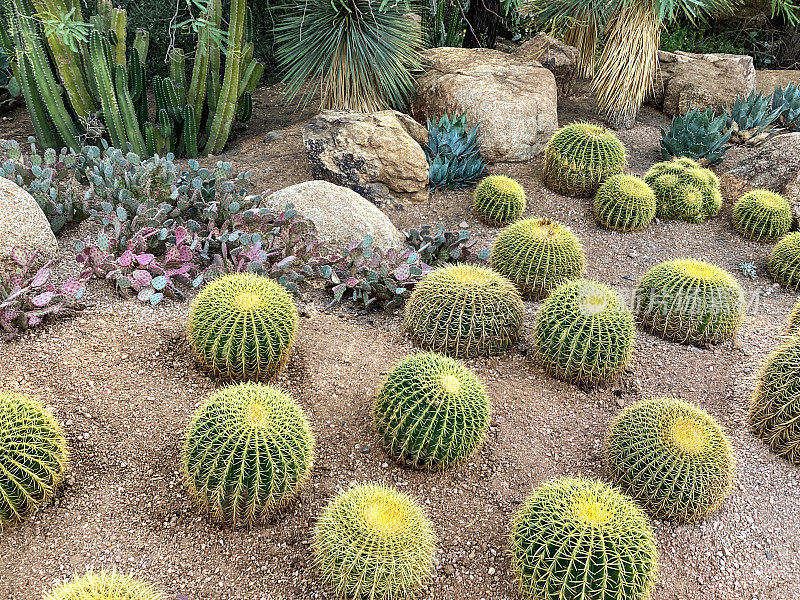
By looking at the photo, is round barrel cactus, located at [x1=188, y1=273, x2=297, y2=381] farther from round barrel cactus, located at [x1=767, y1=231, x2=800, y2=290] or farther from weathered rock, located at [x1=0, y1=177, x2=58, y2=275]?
round barrel cactus, located at [x1=767, y1=231, x2=800, y2=290]

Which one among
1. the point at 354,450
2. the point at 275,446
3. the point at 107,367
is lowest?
the point at 354,450

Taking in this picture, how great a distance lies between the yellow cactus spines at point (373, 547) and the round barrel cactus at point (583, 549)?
42 centimetres

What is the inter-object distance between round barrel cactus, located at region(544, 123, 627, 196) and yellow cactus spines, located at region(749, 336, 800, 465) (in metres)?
2.88

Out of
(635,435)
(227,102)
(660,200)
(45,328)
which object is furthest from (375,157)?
(635,435)

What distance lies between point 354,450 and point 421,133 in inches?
163

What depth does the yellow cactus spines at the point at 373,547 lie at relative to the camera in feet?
8.33

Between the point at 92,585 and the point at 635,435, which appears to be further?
the point at 635,435

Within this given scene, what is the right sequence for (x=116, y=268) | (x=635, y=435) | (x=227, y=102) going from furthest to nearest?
(x=227, y=102), (x=116, y=268), (x=635, y=435)

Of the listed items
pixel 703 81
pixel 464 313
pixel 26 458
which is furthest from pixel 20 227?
pixel 703 81

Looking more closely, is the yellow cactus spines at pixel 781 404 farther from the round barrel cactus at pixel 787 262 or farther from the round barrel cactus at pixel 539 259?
the round barrel cactus at pixel 787 262

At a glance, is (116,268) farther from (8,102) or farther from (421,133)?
(8,102)

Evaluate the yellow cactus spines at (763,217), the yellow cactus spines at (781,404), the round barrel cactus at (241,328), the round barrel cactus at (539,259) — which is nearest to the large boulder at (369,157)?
the round barrel cactus at (539,259)

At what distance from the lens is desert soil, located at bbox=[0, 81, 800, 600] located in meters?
2.79

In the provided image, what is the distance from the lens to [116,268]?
4.16 meters
